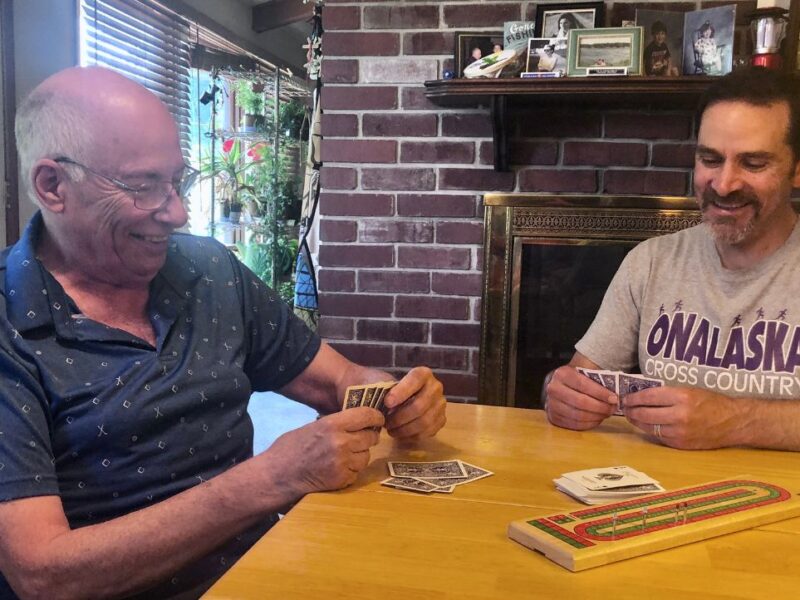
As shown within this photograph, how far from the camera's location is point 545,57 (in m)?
2.40

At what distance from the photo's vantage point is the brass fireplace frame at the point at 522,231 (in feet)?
8.20

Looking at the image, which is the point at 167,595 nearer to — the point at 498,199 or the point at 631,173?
the point at 498,199

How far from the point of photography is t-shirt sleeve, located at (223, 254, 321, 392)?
1.57 metres

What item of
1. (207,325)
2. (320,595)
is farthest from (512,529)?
(207,325)

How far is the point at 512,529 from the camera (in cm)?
97

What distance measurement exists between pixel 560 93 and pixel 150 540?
181 cm

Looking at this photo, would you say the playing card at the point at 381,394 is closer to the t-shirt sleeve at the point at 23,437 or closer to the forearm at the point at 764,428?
the t-shirt sleeve at the point at 23,437

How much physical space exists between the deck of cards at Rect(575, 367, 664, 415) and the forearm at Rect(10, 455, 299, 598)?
0.65 m

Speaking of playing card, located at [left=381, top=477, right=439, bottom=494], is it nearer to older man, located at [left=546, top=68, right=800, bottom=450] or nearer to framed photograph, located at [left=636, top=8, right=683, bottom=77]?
A: older man, located at [left=546, top=68, right=800, bottom=450]

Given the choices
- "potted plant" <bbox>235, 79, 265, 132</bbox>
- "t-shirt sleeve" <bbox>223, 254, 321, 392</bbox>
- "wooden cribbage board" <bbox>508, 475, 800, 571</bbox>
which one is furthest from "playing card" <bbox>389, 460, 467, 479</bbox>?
"potted plant" <bbox>235, 79, 265, 132</bbox>

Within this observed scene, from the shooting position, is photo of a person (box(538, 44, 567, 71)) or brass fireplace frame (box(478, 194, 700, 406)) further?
brass fireplace frame (box(478, 194, 700, 406))

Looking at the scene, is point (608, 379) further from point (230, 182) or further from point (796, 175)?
point (230, 182)

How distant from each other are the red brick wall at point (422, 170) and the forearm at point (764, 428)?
4.26 ft

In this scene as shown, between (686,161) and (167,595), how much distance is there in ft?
6.82
